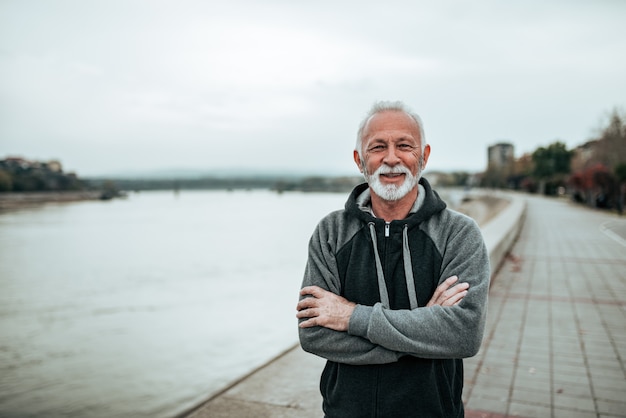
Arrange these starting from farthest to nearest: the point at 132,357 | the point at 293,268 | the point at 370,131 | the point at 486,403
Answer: the point at 293,268 → the point at 132,357 → the point at 486,403 → the point at 370,131

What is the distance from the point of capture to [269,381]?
3332 millimetres

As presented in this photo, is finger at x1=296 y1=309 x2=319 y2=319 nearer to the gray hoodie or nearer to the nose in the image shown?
the gray hoodie

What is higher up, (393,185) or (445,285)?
(393,185)

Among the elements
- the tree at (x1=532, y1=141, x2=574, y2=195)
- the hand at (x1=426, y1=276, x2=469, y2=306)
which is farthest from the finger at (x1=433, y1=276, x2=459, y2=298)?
the tree at (x1=532, y1=141, x2=574, y2=195)

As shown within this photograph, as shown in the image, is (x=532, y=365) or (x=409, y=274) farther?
(x=532, y=365)

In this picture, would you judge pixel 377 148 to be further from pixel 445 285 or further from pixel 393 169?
pixel 445 285

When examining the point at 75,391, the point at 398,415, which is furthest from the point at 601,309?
the point at 75,391

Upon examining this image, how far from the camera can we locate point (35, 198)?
67562 millimetres

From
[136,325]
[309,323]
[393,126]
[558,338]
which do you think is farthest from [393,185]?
[136,325]

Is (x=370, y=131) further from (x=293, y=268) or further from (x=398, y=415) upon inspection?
(x=293, y=268)

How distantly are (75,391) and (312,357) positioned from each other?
5.58 meters

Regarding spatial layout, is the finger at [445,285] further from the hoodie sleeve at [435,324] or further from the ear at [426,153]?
the ear at [426,153]

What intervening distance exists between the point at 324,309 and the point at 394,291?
236 mm

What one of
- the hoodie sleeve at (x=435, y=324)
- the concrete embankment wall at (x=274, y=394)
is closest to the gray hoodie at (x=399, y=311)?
the hoodie sleeve at (x=435, y=324)
